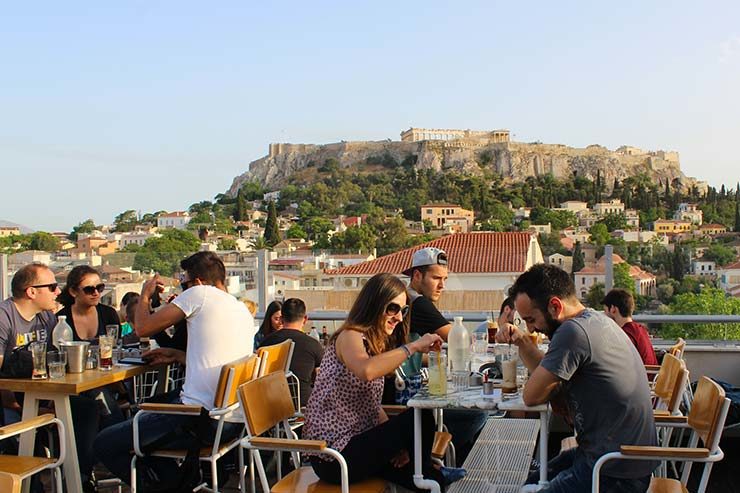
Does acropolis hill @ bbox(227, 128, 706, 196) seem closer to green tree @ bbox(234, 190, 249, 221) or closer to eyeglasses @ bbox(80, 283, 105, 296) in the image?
green tree @ bbox(234, 190, 249, 221)

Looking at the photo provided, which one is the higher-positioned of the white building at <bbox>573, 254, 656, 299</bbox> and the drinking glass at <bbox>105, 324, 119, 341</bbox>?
the white building at <bbox>573, 254, 656, 299</bbox>

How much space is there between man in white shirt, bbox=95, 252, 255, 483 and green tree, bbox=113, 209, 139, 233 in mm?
96385

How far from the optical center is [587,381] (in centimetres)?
243

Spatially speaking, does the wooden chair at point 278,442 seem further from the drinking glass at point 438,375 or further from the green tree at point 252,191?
the green tree at point 252,191

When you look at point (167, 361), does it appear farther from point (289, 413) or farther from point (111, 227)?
point (111, 227)

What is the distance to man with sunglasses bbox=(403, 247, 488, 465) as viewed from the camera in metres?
3.85

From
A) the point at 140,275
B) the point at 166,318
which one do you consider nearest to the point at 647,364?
the point at 166,318

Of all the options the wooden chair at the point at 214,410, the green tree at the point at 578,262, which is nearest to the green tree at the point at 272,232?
the green tree at the point at 578,262

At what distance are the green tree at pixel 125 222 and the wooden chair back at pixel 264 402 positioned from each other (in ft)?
318

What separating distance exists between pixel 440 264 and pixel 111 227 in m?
101

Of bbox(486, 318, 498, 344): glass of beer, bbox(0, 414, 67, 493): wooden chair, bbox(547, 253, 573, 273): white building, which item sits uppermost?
bbox(547, 253, 573, 273): white building

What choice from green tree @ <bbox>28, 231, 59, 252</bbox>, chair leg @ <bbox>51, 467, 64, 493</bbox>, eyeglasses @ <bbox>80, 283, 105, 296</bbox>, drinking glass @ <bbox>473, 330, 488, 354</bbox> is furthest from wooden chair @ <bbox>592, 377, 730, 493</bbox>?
green tree @ <bbox>28, 231, 59, 252</bbox>

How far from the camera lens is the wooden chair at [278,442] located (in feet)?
8.55

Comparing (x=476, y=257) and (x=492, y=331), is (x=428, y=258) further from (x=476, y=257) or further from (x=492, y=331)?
(x=476, y=257)
